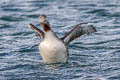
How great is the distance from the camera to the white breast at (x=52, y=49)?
11148 mm

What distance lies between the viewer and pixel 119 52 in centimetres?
1368

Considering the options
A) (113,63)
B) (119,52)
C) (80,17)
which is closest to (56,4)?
(80,17)

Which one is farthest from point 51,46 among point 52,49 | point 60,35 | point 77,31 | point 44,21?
point 60,35

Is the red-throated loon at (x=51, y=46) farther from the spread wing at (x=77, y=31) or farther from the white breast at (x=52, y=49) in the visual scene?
the spread wing at (x=77, y=31)

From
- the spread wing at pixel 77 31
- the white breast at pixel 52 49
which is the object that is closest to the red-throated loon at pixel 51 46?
the white breast at pixel 52 49

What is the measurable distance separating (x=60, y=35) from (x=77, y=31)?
15.7 ft

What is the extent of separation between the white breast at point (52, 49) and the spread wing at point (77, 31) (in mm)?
611

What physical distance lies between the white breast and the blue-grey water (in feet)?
0.91

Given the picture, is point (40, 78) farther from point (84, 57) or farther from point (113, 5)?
point (113, 5)

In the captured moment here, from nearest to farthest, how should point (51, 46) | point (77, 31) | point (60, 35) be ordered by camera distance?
point (51, 46), point (77, 31), point (60, 35)

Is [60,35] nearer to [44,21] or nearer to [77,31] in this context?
[77,31]

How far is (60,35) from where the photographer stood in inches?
664

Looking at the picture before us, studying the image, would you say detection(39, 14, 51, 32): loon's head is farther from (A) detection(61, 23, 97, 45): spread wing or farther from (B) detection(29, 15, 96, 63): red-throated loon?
(A) detection(61, 23, 97, 45): spread wing

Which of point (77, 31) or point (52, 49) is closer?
point (52, 49)
